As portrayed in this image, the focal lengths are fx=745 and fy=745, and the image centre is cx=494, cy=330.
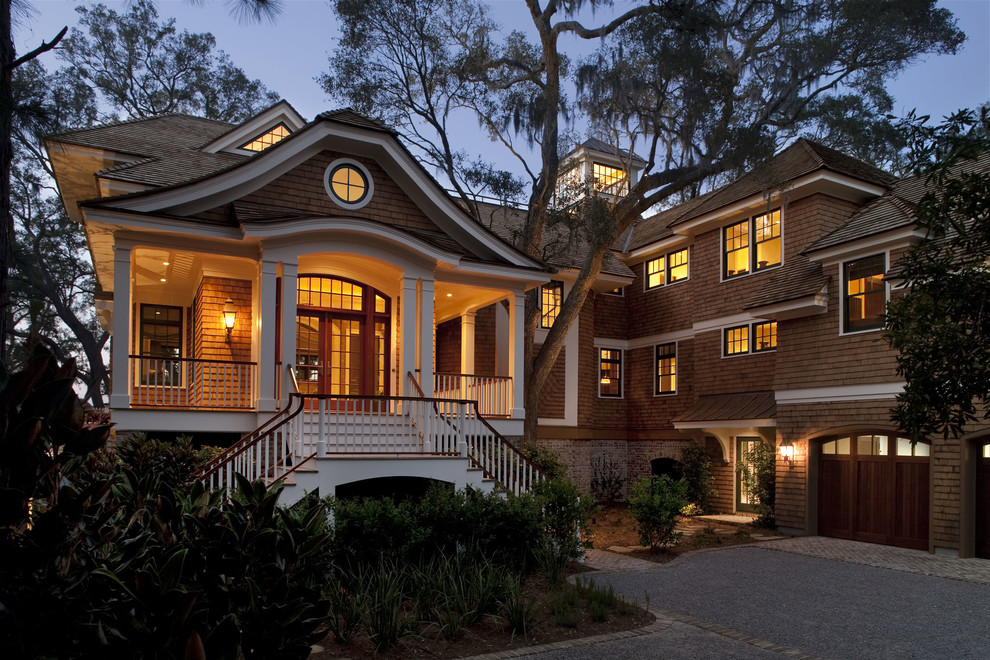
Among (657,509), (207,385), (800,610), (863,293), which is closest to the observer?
(800,610)

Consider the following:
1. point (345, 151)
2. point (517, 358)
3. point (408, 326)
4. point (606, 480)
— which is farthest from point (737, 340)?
point (345, 151)

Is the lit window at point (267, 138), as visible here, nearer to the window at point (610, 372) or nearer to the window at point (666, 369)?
the window at point (610, 372)

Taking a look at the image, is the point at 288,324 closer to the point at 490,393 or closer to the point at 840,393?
the point at 490,393

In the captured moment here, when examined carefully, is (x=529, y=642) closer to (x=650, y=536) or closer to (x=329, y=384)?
(x=650, y=536)

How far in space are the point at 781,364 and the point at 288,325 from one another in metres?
10.7

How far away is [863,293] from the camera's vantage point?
1487cm

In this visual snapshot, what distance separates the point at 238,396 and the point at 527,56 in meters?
11.7

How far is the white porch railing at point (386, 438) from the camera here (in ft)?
35.2

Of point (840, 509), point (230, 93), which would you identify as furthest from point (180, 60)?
point (840, 509)

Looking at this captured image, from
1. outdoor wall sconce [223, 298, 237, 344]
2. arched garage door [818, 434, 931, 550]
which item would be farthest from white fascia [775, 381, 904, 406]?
outdoor wall sconce [223, 298, 237, 344]

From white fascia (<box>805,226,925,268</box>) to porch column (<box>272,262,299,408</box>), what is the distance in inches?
419

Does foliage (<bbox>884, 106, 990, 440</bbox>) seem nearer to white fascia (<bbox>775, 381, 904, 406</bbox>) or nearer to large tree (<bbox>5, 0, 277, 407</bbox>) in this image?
white fascia (<bbox>775, 381, 904, 406</bbox>)

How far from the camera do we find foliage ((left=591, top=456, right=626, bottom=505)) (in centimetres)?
2178

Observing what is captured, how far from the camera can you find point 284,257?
1285 centimetres
